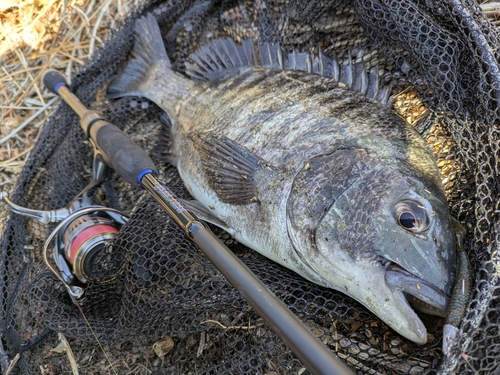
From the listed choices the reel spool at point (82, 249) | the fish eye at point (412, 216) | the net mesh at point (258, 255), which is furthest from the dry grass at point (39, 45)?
the fish eye at point (412, 216)

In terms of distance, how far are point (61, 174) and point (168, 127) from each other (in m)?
0.81

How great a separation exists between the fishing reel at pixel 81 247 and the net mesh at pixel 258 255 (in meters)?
0.06

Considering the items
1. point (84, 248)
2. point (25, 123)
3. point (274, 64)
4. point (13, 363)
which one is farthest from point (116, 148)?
point (25, 123)

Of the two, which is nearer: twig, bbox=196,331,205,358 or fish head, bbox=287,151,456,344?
fish head, bbox=287,151,456,344

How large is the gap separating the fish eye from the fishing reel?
1494 mm

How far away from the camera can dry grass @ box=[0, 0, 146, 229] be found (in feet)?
12.3

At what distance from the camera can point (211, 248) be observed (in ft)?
5.47

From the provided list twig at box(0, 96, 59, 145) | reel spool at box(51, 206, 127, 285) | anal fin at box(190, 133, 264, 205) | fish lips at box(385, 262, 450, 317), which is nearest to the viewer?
fish lips at box(385, 262, 450, 317)

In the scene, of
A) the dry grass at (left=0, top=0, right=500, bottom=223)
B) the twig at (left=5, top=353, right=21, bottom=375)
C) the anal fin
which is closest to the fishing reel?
the twig at (left=5, top=353, right=21, bottom=375)

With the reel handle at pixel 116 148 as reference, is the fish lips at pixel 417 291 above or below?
below

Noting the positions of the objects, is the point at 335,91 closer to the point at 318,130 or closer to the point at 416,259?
the point at 318,130

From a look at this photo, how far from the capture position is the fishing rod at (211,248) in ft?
4.24

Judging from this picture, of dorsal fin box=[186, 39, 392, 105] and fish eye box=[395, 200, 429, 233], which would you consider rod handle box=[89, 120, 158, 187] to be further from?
fish eye box=[395, 200, 429, 233]

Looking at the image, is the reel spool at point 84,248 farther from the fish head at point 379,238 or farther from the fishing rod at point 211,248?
the fish head at point 379,238
